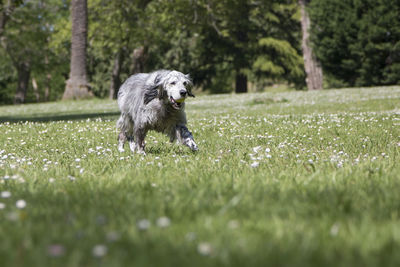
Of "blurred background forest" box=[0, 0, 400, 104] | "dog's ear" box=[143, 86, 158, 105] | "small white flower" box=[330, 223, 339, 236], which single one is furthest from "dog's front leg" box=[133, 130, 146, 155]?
"blurred background forest" box=[0, 0, 400, 104]

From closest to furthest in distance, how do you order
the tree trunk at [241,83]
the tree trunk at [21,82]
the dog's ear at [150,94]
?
the dog's ear at [150,94] → the tree trunk at [241,83] → the tree trunk at [21,82]

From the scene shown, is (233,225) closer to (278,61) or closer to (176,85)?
(176,85)

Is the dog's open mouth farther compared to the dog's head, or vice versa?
the dog's open mouth

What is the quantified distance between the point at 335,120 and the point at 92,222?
335 inches

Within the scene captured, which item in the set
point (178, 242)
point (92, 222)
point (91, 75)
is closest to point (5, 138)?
point (92, 222)

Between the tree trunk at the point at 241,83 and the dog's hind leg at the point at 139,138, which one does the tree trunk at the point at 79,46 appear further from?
the dog's hind leg at the point at 139,138

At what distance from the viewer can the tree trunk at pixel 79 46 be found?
27.6 metres

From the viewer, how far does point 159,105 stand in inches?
258

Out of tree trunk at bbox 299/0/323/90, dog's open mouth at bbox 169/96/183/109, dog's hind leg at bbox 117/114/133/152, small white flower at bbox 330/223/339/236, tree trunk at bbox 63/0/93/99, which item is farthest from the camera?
tree trunk at bbox 299/0/323/90

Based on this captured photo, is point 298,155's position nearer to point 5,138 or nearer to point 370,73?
point 5,138

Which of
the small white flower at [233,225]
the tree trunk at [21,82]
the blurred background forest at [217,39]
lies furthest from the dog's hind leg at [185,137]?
the tree trunk at [21,82]

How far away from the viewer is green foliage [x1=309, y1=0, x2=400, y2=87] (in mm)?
33594

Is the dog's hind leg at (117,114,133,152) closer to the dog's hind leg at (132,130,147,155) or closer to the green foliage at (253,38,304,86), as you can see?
the dog's hind leg at (132,130,147,155)

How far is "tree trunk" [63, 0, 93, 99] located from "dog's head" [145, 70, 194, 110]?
2266 cm
